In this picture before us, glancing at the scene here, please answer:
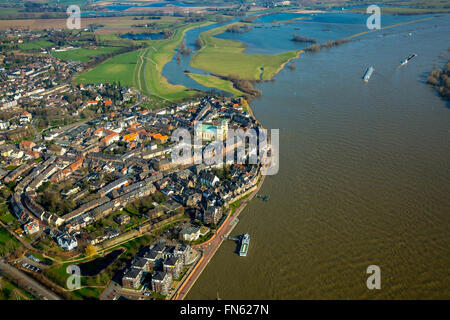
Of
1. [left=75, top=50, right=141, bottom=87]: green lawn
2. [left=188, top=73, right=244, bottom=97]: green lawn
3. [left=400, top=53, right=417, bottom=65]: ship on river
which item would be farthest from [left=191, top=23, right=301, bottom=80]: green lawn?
[left=400, top=53, right=417, bottom=65]: ship on river

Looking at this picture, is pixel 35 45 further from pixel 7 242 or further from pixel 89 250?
pixel 89 250

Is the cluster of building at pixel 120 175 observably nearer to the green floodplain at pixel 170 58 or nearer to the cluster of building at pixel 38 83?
the cluster of building at pixel 38 83

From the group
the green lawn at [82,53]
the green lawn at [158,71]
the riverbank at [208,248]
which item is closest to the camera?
the riverbank at [208,248]

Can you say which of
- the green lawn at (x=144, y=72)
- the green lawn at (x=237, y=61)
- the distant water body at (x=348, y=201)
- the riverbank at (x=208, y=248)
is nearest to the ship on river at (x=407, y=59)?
the distant water body at (x=348, y=201)

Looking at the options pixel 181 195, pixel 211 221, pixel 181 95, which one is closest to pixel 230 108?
pixel 181 95

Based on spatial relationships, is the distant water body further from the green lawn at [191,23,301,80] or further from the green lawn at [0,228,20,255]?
the green lawn at [0,228,20,255]

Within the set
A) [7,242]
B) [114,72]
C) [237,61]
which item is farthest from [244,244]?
[237,61]
